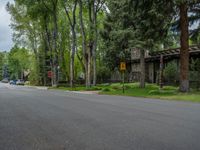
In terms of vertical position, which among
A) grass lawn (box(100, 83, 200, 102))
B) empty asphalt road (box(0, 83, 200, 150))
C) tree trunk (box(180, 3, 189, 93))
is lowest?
empty asphalt road (box(0, 83, 200, 150))

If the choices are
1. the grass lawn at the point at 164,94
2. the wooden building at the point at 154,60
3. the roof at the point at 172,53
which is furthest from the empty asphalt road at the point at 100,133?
the wooden building at the point at 154,60

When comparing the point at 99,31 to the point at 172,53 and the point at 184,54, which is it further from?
the point at 184,54

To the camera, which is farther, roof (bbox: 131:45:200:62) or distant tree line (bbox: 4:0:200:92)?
roof (bbox: 131:45:200:62)

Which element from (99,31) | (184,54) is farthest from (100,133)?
(99,31)

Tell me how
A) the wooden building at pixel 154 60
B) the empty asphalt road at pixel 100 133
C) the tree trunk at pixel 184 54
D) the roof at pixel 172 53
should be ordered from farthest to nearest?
the wooden building at pixel 154 60
the roof at pixel 172 53
the tree trunk at pixel 184 54
the empty asphalt road at pixel 100 133

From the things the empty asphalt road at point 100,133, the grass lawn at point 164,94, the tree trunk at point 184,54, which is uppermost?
the tree trunk at point 184,54

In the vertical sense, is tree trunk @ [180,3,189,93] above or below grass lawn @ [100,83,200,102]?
above

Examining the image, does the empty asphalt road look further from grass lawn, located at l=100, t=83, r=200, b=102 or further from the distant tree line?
the distant tree line

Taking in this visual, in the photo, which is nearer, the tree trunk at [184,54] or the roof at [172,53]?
the tree trunk at [184,54]

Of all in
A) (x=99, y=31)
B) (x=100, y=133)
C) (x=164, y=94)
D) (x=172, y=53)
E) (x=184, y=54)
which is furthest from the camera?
(x=99, y=31)

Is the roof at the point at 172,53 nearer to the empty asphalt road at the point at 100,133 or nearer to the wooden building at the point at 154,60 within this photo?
the wooden building at the point at 154,60

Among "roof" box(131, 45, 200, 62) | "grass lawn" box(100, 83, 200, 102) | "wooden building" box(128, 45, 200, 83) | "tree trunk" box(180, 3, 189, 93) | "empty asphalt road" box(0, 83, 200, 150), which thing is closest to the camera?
"empty asphalt road" box(0, 83, 200, 150)

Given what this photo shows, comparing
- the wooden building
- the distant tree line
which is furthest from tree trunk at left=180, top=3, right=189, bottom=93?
the wooden building

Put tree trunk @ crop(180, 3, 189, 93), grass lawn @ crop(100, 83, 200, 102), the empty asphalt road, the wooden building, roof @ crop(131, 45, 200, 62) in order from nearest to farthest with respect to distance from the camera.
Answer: the empty asphalt road → grass lawn @ crop(100, 83, 200, 102) → tree trunk @ crop(180, 3, 189, 93) → roof @ crop(131, 45, 200, 62) → the wooden building
